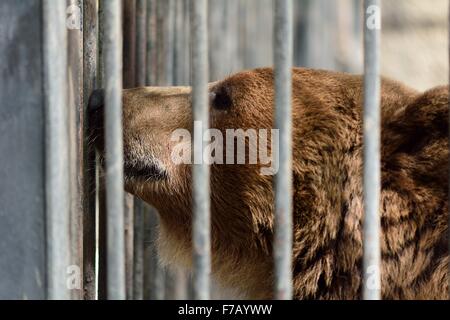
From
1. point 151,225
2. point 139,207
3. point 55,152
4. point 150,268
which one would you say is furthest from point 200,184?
point 150,268

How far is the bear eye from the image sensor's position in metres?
3.15

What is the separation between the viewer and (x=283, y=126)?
2.09 meters

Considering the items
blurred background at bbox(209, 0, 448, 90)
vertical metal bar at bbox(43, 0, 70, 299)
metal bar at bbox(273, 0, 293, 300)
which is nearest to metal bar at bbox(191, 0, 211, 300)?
metal bar at bbox(273, 0, 293, 300)

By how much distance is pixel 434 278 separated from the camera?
268cm

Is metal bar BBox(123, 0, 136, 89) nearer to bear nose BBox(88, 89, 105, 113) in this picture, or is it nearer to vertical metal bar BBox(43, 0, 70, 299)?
bear nose BBox(88, 89, 105, 113)

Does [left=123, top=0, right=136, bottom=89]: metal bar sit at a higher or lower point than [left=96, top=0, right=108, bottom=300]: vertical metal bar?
higher

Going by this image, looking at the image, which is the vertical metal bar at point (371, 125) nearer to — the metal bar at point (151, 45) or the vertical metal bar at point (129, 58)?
the vertical metal bar at point (129, 58)

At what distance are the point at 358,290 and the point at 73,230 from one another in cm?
112

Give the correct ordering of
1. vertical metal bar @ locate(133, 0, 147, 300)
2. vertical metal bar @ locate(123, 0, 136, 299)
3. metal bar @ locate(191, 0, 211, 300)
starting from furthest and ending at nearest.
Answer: vertical metal bar @ locate(133, 0, 147, 300), vertical metal bar @ locate(123, 0, 136, 299), metal bar @ locate(191, 0, 211, 300)

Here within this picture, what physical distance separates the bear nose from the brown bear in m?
0.04

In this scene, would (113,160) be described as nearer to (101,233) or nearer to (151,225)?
(101,233)

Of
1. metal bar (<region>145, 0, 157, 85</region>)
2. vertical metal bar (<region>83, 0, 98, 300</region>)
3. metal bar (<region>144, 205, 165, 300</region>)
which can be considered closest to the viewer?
vertical metal bar (<region>83, 0, 98, 300</region>)
